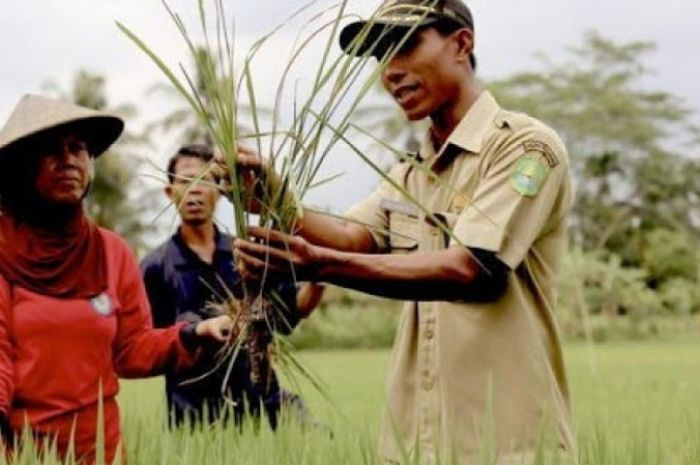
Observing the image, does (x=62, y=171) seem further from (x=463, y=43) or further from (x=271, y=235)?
(x=463, y=43)

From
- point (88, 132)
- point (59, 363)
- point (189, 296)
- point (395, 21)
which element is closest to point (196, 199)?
point (189, 296)

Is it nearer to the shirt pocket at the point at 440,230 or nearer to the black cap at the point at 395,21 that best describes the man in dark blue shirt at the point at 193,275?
the shirt pocket at the point at 440,230

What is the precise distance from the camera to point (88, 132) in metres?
3.38

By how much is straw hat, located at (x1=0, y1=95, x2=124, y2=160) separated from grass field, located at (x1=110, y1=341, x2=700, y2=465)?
0.63 metres

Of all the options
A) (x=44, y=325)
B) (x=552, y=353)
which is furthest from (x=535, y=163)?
(x=44, y=325)

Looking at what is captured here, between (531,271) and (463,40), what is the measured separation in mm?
425

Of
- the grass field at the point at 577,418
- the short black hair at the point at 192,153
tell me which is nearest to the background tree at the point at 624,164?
the grass field at the point at 577,418

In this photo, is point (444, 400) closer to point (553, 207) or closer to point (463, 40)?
point (553, 207)

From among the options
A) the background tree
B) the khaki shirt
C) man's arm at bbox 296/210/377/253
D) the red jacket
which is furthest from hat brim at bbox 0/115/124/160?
the background tree

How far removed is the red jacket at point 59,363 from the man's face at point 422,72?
78cm

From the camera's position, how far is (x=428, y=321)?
2859 mm

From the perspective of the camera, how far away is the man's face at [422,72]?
9.24 ft

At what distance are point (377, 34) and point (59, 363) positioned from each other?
2.94 ft

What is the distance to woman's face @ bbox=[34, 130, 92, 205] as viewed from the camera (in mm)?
3191
